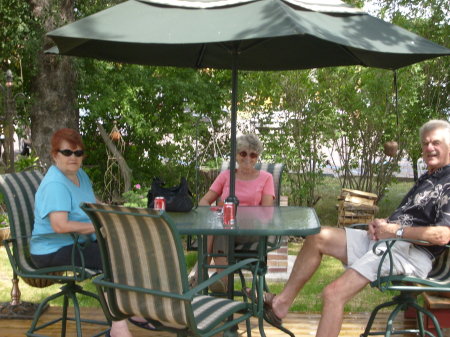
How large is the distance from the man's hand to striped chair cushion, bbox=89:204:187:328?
51.3 inches

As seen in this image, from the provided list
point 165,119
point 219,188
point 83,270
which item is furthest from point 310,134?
point 83,270

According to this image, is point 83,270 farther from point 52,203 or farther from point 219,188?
point 219,188

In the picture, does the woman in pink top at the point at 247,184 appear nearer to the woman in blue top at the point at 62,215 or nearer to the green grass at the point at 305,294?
the green grass at the point at 305,294

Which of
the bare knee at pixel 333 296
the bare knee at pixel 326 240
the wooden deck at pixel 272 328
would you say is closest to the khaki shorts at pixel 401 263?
the bare knee at pixel 333 296

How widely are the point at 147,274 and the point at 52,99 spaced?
6218 mm

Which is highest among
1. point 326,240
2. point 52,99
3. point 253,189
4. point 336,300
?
point 52,99

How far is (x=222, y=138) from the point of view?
A: 8.52 m

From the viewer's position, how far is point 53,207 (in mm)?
3270

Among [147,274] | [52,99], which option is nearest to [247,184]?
[147,274]

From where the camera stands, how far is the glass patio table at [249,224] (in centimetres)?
298

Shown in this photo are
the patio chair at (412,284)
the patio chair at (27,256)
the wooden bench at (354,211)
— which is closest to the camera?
the patio chair at (412,284)

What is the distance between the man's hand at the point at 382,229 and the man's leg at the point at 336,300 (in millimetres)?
279

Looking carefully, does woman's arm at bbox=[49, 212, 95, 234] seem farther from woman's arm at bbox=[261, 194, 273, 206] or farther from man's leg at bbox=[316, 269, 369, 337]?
woman's arm at bbox=[261, 194, 273, 206]

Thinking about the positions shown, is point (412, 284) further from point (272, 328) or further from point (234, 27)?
point (234, 27)
